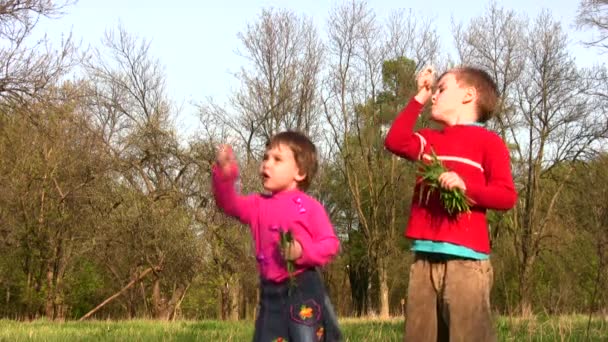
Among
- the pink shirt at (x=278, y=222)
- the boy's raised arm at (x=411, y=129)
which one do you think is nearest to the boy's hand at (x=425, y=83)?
the boy's raised arm at (x=411, y=129)

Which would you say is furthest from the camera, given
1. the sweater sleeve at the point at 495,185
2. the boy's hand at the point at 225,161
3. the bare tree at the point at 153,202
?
the bare tree at the point at 153,202

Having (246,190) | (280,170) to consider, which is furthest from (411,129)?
(246,190)

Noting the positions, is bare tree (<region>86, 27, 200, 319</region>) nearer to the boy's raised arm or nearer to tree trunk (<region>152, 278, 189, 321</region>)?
tree trunk (<region>152, 278, 189, 321</region>)

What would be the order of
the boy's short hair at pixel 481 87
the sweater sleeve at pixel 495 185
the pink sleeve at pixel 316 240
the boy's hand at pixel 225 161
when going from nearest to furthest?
the sweater sleeve at pixel 495 185, the pink sleeve at pixel 316 240, the boy's short hair at pixel 481 87, the boy's hand at pixel 225 161

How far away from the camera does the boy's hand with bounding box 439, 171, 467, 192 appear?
350cm

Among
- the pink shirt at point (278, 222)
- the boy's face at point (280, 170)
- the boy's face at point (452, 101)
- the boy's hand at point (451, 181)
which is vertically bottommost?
the pink shirt at point (278, 222)

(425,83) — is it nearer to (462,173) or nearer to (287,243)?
(462,173)

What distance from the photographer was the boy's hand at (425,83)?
3898 mm

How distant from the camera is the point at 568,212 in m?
34.2

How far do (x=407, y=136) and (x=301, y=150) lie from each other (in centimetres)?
58

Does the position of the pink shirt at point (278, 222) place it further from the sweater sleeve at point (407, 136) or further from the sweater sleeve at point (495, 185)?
the sweater sleeve at point (495, 185)

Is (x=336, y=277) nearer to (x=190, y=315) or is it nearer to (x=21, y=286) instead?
(x=190, y=315)

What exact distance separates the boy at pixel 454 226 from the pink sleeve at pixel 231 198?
30.8 inches

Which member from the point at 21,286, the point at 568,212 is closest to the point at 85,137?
the point at 21,286
